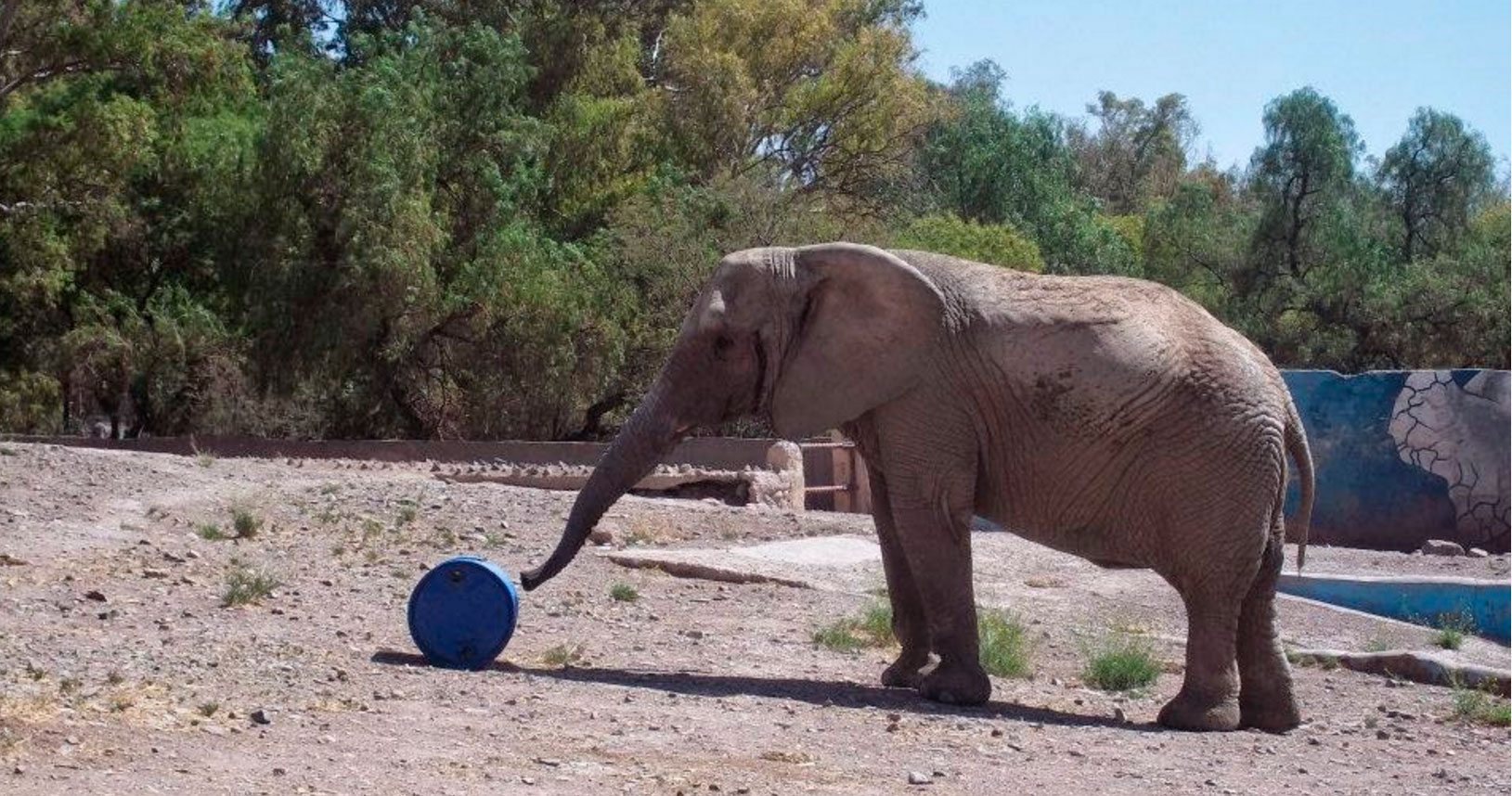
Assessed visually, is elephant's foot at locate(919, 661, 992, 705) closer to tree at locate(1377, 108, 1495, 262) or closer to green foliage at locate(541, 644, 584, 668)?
green foliage at locate(541, 644, 584, 668)

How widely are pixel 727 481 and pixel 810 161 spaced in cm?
2172

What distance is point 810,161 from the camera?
139 feet

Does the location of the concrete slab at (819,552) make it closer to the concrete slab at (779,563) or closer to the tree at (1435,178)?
the concrete slab at (779,563)

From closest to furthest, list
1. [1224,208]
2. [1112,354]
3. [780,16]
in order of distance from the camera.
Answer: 1. [1112,354]
2. [780,16]
3. [1224,208]

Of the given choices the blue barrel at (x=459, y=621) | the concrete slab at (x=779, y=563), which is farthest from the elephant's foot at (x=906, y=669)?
the concrete slab at (x=779, y=563)

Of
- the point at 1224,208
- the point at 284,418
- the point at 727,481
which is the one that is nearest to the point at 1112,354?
the point at 727,481

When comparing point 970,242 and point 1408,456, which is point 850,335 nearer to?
point 1408,456

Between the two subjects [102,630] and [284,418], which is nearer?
[102,630]

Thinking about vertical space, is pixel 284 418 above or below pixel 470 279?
below

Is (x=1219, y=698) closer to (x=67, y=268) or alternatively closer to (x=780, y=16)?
(x=67, y=268)

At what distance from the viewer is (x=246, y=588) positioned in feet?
35.6

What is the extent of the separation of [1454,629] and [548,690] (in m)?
8.55

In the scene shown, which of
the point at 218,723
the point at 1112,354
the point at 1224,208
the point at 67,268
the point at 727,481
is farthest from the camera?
the point at 1224,208

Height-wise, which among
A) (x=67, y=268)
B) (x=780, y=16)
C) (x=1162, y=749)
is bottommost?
(x=1162, y=749)
